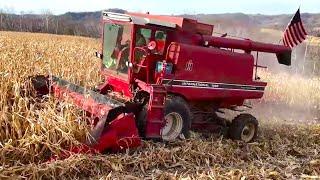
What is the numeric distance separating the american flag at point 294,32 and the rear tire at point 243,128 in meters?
2.84

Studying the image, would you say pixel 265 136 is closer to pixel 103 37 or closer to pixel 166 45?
pixel 166 45

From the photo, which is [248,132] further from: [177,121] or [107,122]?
[107,122]

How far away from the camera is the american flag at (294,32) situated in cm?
1041

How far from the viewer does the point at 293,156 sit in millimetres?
7375

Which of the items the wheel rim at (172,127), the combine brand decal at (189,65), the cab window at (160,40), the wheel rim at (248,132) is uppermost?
the cab window at (160,40)

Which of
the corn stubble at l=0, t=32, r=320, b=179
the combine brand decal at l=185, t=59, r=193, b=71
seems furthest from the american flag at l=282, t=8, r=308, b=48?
the combine brand decal at l=185, t=59, r=193, b=71

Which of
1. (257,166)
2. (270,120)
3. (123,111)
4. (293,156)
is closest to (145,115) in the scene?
(123,111)

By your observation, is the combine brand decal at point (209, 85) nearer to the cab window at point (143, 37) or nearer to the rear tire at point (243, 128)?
the rear tire at point (243, 128)

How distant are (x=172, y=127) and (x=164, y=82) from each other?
699mm

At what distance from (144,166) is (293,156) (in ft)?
8.59

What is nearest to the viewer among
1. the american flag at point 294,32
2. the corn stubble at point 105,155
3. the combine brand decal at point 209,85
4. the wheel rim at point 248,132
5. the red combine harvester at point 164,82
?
the corn stubble at point 105,155

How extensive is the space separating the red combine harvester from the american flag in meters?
2.17

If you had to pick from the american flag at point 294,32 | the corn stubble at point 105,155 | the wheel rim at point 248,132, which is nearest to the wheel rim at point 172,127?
the corn stubble at point 105,155

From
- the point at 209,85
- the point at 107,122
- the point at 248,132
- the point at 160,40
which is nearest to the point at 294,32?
the point at 248,132
